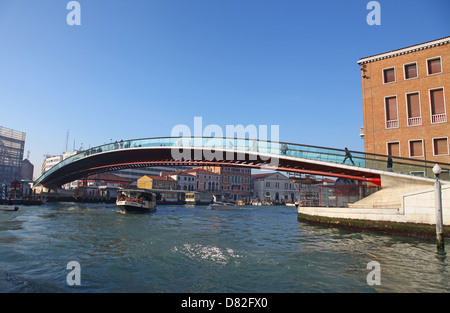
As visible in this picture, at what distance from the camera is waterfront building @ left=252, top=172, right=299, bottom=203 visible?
258ft

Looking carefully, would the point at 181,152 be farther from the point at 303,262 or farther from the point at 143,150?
the point at 303,262

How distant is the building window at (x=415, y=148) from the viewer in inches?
656

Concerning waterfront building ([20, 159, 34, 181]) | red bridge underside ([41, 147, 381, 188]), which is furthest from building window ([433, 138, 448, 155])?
waterfront building ([20, 159, 34, 181])

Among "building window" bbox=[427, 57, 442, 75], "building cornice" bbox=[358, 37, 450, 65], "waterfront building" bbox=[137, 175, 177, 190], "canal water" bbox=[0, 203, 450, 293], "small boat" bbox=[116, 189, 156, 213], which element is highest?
"building cornice" bbox=[358, 37, 450, 65]

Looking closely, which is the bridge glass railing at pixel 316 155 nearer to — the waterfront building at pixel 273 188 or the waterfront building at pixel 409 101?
the waterfront building at pixel 409 101

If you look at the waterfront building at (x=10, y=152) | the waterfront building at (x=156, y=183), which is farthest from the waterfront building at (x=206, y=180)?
the waterfront building at (x=10, y=152)

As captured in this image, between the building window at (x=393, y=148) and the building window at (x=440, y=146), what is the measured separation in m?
1.81

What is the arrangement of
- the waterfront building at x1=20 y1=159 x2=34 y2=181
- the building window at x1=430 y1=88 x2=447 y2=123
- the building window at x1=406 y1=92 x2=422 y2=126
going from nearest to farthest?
the building window at x1=430 y1=88 x2=447 y2=123 < the building window at x1=406 y1=92 x2=422 y2=126 < the waterfront building at x1=20 y1=159 x2=34 y2=181

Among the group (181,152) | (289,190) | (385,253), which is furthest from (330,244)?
(289,190)

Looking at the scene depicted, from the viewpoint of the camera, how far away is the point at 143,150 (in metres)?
28.0

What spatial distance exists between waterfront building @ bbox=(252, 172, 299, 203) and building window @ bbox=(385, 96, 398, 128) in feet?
197

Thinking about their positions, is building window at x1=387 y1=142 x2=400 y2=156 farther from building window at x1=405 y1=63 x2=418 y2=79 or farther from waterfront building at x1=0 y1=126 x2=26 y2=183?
waterfront building at x1=0 y1=126 x2=26 y2=183

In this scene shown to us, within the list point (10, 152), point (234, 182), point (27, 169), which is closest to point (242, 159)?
point (234, 182)

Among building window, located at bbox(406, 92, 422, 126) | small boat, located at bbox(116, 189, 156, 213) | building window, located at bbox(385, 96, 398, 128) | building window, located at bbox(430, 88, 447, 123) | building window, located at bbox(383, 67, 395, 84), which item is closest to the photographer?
building window, located at bbox(430, 88, 447, 123)
